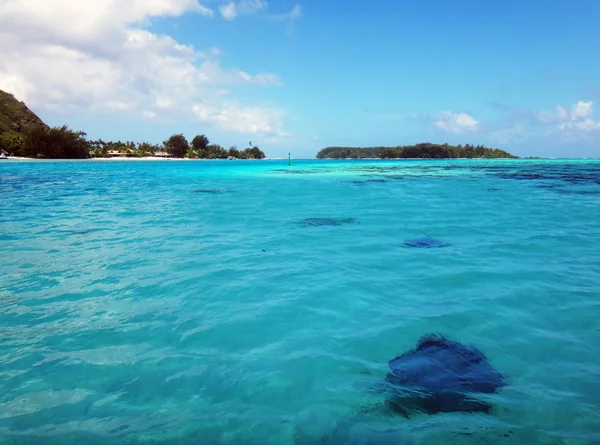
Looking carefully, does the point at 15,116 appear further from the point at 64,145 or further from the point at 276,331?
the point at 276,331

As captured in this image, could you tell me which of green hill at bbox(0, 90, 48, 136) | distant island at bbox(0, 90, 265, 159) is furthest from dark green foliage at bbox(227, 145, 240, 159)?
green hill at bbox(0, 90, 48, 136)

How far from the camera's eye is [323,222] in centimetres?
1294

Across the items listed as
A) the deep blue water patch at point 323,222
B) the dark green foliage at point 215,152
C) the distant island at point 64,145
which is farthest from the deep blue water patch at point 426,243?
the dark green foliage at point 215,152

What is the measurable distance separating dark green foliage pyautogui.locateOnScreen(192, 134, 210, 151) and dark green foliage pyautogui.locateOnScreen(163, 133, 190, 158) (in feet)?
32.2

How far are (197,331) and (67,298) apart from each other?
8.31 ft

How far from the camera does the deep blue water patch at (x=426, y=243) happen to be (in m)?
9.34

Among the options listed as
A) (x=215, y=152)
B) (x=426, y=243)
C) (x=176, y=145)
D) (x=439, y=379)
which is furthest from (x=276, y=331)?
(x=215, y=152)

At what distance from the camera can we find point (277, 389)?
11.7 ft

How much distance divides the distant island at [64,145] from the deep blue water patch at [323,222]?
89.0 metres

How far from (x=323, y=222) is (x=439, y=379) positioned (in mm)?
9474

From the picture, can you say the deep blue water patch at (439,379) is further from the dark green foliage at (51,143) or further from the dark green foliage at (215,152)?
the dark green foliage at (215,152)

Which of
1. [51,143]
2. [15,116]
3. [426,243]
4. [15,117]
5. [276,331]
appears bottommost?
[276,331]

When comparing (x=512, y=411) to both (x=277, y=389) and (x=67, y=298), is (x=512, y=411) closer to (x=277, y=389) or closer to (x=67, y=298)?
(x=277, y=389)

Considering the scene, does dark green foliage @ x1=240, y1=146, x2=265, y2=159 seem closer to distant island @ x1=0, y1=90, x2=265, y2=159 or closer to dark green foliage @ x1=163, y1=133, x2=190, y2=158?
distant island @ x1=0, y1=90, x2=265, y2=159
